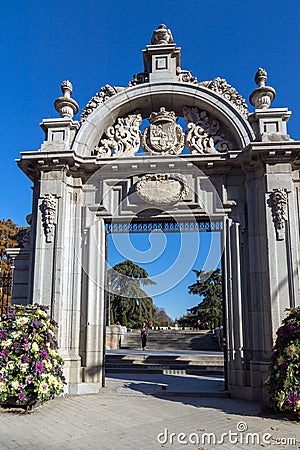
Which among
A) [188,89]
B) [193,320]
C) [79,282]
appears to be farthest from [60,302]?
[193,320]

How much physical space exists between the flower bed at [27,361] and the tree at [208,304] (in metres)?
24.8

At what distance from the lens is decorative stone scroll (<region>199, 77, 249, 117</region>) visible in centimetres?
825

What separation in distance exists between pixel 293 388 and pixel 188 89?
5.69 metres

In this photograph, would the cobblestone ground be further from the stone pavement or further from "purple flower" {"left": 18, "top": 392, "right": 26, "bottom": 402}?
"purple flower" {"left": 18, "top": 392, "right": 26, "bottom": 402}

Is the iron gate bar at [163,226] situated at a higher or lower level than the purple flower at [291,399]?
higher

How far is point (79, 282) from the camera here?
26.0ft

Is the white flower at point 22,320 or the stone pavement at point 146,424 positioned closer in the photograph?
the stone pavement at point 146,424

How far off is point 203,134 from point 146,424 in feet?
17.9

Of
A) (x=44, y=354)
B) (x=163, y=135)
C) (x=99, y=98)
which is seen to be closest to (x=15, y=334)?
(x=44, y=354)

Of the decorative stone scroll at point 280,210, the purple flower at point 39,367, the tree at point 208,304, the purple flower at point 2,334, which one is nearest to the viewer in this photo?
the purple flower at point 39,367

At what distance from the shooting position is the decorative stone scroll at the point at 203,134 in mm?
8320

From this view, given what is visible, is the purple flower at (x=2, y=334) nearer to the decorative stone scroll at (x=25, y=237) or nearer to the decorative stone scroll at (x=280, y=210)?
the decorative stone scroll at (x=25, y=237)

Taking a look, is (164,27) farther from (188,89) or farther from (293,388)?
(293,388)

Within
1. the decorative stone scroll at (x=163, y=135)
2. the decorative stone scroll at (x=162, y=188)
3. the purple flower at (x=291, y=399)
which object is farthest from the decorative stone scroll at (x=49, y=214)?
the purple flower at (x=291, y=399)
